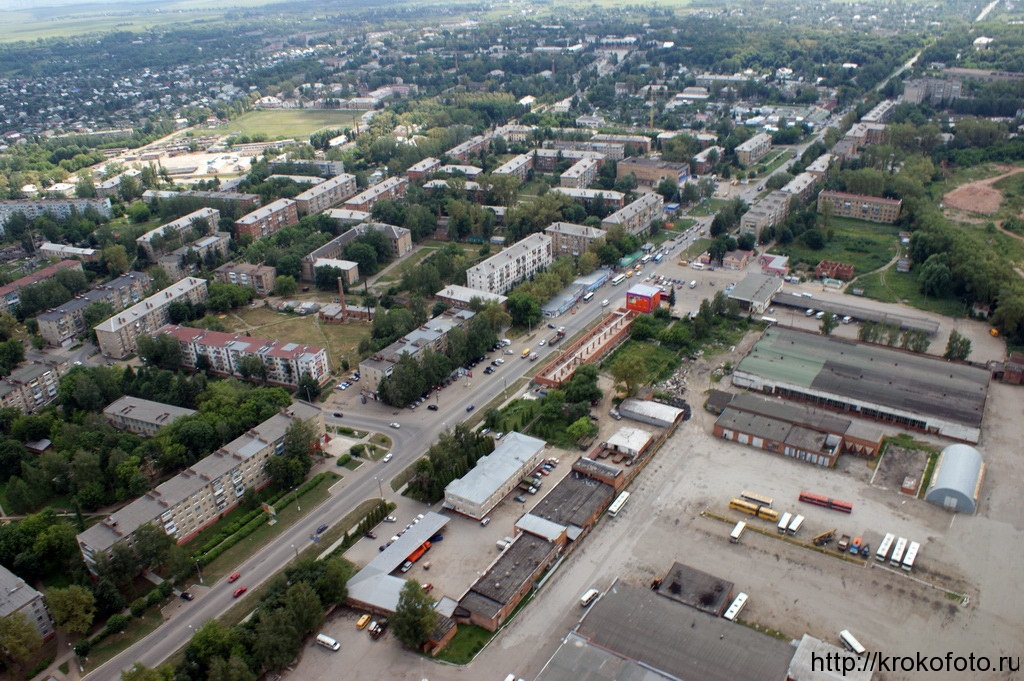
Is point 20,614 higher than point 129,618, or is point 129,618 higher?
point 20,614

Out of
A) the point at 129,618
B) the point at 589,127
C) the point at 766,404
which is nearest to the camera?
the point at 129,618

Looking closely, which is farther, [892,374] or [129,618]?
[892,374]

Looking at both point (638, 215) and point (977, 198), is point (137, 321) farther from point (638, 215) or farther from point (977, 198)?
point (977, 198)

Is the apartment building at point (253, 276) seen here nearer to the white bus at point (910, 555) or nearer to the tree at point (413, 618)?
the tree at point (413, 618)

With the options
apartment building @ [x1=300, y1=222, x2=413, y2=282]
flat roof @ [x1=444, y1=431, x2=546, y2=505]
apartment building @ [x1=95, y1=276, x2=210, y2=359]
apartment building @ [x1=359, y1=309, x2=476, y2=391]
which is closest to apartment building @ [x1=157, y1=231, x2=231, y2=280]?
apartment building @ [x1=95, y1=276, x2=210, y2=359]

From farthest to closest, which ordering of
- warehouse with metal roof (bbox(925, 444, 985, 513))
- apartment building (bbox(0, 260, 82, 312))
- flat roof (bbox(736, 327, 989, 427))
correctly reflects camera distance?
1. apartment building (bbox(0, 260, 82, 312))
2. flat roof (bbox(736, 327, 989, 427))
3. warehouse with metal roof (bbox(925, 444, 985, 513))

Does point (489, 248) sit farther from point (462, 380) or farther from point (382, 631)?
point (382, 631)

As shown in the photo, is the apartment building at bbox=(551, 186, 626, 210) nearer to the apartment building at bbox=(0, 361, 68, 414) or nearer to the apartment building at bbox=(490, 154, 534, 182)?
the apartment building at bbox=(490, 154, 534, 182)

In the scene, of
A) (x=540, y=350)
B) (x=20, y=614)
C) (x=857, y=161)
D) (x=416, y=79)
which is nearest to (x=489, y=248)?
(x=540, y=350)
